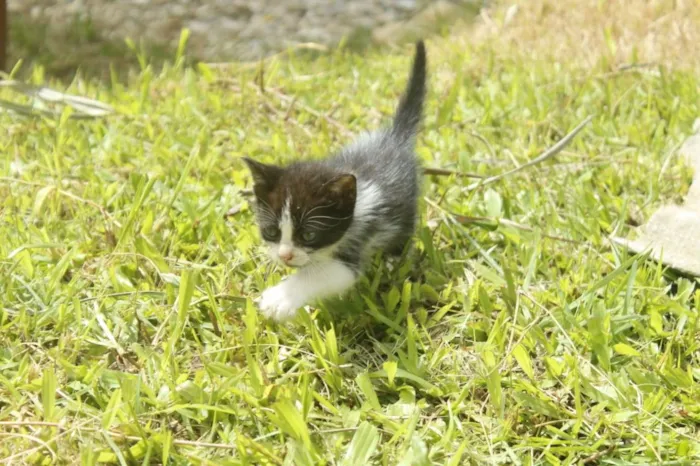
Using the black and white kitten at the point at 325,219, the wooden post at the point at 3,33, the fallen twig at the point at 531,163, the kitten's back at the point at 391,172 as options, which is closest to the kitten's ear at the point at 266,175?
the black and white kitten at the point at 325,219

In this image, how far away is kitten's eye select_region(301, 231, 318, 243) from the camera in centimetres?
235

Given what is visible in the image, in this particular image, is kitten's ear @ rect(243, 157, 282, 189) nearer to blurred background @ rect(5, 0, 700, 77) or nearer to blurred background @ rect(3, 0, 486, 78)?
blurred background @ rect(5, 0, 700, 77)

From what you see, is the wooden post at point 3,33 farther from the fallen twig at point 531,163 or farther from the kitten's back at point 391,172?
the fallen twig at point 531,163

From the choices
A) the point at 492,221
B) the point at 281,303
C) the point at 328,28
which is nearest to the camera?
the point at 281,303

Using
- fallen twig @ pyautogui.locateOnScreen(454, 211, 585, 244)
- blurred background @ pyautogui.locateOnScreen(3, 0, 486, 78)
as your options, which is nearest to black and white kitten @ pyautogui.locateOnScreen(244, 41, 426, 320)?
fallen twig @ pyautogui.locateOnScreen(454, 211, 585, 244)

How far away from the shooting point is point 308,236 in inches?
92.7

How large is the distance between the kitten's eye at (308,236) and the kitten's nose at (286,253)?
6cm

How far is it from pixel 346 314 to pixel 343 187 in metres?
0.43

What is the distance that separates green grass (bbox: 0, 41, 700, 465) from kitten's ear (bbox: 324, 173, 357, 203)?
0.36 meters

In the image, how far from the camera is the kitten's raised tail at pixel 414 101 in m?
2.98

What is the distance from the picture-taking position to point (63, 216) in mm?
2986

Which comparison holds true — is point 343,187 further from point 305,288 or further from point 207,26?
point 207,26

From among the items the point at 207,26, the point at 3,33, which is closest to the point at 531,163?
the point at 3,33

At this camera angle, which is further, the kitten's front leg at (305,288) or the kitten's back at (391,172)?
the kitten's back at (391,172)
